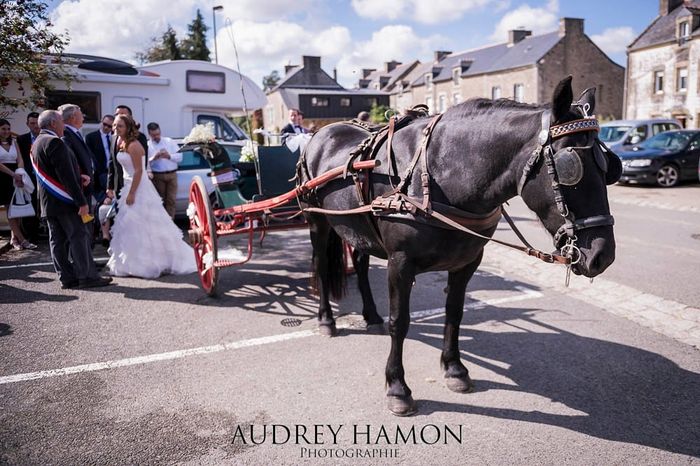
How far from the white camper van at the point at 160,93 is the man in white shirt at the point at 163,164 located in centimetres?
231

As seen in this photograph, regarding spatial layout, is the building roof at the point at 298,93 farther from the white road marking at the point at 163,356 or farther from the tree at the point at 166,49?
the white road marking at the point at 163,356

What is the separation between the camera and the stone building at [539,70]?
40.8m

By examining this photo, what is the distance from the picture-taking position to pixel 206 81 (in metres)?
12.3

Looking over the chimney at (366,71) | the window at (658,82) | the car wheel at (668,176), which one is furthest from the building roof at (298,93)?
the car wheel at (668,176)

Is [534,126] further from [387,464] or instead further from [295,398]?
[295,398]

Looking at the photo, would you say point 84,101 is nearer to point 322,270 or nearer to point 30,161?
point 30,161

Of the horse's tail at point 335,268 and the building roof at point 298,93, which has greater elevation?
the building roof at point 298,93

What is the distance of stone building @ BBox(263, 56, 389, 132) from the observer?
2152 inches

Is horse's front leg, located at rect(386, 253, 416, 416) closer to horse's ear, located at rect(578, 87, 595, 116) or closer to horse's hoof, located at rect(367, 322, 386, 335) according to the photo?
horse's hoof, located at rect(367, 322, 386, 335)

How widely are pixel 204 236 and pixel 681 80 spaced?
116 feet

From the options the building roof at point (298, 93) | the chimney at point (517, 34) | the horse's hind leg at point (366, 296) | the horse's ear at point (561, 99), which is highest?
the chimney at point (517, 34)

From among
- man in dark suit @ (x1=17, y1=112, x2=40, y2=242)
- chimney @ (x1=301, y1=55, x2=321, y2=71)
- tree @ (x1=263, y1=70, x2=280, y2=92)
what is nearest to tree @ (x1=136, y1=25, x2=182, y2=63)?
chimney @ (x1=301, y1=55, x2=321, y2=71)

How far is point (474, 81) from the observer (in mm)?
48500

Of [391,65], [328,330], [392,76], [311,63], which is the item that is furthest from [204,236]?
[391,65]
